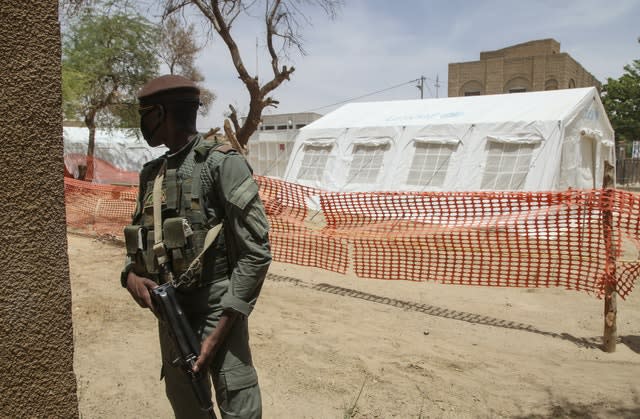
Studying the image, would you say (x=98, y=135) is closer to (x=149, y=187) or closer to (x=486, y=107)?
(x=486, y=107)

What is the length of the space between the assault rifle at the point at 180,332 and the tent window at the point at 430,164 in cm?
991

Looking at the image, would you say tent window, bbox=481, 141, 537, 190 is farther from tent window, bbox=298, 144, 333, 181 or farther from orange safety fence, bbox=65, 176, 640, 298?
tent window, bbox=298, 144, 333, 181

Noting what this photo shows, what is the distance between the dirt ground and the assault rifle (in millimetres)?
1440

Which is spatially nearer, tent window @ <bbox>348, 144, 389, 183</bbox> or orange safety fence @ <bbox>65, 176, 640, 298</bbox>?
orange safety fence @ <bbox>65, 176, 640, 298</bbox>

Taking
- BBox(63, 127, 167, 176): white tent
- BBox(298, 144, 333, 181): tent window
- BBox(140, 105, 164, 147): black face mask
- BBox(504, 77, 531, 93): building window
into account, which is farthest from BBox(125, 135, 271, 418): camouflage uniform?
BBox(504, 77, 531, 93): building window

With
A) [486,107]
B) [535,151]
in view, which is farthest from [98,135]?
[535,151]

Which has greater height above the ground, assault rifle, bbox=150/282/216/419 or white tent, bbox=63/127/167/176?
white tent, bbox=63/127/167/176

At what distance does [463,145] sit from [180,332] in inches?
406

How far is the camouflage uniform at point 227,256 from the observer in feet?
5.84

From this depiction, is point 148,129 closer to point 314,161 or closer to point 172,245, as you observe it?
point 172,245

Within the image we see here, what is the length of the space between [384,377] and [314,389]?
0.54 meters

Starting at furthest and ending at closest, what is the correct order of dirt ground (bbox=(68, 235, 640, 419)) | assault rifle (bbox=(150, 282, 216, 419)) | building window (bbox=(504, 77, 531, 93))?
building window (bbox=(504, 77, 531, 93)) < dirt ground (bbox=(68, 235, 640, 419)) < assault rifle (bbox=(150, 282, 216, 419))

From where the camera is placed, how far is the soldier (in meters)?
1.78

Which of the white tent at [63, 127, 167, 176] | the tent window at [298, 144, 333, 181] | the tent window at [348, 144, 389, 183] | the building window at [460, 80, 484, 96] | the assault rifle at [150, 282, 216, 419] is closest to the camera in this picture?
the assault rifle at [150, 282, 216, 419]
